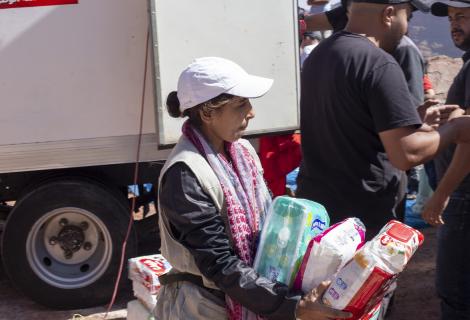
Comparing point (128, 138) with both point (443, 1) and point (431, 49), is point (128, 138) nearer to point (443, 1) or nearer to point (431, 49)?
point (443, 1)

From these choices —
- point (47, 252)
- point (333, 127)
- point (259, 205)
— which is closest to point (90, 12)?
point (47, 252)

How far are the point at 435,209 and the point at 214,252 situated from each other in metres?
1.45

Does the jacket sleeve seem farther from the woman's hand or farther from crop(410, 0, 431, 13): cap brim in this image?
crop(410, 0, 431, 13): cap brim

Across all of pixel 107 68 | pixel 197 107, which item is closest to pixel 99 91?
pixel 107 68

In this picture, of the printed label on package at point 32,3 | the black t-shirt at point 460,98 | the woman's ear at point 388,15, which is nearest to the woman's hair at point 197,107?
the woman's ear at point 388,15

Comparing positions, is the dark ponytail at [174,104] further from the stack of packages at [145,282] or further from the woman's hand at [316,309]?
the stack of packages at [145,282]

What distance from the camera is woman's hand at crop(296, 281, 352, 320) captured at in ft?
6.44

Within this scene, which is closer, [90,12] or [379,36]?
[379,36]

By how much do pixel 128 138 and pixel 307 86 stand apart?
177 centimetres

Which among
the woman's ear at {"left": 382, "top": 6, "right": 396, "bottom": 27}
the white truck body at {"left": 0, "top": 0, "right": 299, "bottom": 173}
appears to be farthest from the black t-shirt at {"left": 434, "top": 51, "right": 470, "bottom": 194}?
the white truck body at {"left": 0, "top": 0, "right": 299, "bottom": 173}

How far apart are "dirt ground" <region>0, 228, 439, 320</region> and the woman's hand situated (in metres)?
2.65

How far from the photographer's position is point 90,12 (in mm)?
4184

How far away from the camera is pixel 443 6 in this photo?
363 cm

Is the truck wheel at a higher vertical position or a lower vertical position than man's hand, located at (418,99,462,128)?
lower
